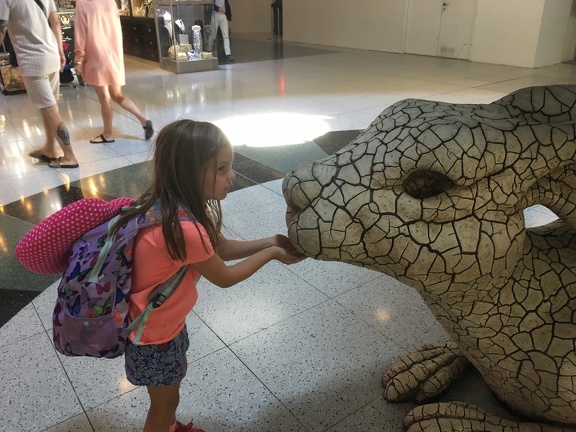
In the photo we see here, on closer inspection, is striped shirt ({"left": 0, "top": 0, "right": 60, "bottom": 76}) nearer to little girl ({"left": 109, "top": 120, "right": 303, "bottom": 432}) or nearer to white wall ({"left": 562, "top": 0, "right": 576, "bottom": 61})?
little girl ({"left": 109, "top": 120, "right": 303, "bottom": 432})

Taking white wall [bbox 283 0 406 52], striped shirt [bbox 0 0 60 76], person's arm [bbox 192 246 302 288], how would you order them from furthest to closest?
white wall [bbox 283 0 406 52] < striped shirt [bbox 0 0 60 76] < person's arm [bbox 192 246 302 288]

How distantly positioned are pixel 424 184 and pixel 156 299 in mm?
775

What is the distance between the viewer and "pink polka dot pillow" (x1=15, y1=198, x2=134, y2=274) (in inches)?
52.6

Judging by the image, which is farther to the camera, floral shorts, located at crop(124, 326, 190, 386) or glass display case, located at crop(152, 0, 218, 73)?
glass display case, located at crop(152, 0, 218, 73)

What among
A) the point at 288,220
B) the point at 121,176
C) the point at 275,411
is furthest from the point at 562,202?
the point at 121,176

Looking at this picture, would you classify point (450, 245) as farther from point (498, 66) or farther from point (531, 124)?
point (498, 66)

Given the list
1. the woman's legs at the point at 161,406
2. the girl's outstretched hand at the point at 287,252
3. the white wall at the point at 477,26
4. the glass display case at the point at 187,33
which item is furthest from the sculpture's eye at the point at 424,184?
the white wall at the point at 477,26

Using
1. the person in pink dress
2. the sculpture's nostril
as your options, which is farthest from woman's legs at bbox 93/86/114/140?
the sculpture's nostril

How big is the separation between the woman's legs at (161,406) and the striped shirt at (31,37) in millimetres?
3370

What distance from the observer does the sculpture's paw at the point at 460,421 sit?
1.48 m

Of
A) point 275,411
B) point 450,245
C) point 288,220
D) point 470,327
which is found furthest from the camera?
point 275,411

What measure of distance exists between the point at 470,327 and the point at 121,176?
11.3 feet

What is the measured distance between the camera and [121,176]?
4.17 metres

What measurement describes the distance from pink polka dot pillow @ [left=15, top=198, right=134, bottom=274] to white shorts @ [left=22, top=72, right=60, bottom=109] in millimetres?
3222
